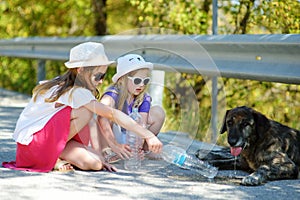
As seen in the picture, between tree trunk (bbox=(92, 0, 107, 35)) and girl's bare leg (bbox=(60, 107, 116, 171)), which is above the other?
tree trunk (bbox=(92, 0, 107, 35))

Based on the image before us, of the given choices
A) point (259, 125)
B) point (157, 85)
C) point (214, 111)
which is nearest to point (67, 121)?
point (259, 125)

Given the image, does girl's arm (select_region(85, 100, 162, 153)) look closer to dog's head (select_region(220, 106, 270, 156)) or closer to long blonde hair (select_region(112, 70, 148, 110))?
long blonde hair (select_region(112, 70, 148, 110))

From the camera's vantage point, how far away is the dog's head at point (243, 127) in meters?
5.81

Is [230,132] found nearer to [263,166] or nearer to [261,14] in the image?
[263,166]

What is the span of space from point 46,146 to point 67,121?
0.80 ft

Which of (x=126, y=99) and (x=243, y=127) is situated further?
(x=126, y=99)

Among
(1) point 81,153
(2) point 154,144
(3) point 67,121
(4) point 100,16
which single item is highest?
(4) point 100,16

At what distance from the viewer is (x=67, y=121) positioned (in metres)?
5.82

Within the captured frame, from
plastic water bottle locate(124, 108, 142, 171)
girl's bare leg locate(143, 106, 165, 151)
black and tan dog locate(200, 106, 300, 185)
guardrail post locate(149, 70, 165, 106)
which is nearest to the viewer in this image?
black and tan dog locate(200, 106, 300, 185)

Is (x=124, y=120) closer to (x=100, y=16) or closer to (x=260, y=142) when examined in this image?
(x=260, y=142)

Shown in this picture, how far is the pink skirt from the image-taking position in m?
5.77

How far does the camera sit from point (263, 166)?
5.66 m

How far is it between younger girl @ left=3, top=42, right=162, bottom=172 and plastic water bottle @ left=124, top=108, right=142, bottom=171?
17 centimetres

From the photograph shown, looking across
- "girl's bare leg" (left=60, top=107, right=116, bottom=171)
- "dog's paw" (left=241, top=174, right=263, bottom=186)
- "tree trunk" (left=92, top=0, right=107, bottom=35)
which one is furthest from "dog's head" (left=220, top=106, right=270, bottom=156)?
"tree trunk" (left=92, top=0, right=107, bottom=35)
